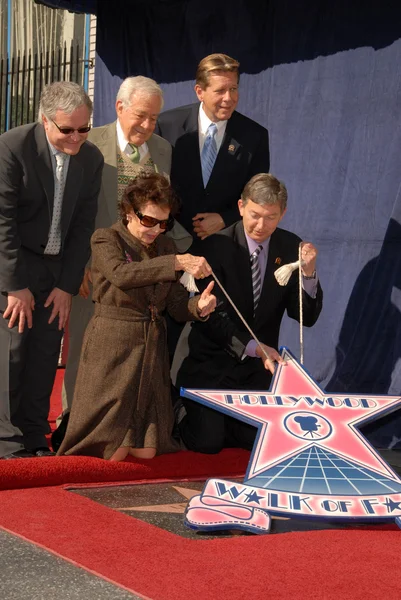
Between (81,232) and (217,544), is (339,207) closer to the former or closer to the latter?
(81,232)

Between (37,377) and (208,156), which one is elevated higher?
(208,156)

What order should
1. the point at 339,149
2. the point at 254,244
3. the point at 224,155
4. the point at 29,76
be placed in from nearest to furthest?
the point at 254,244 < the point at 224,155 < the point at 339,149 < the point at 29,76

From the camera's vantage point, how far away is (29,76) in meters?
10.3

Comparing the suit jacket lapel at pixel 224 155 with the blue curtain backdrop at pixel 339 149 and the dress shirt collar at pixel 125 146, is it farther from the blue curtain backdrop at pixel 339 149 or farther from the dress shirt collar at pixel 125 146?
the blue curtain backdrop at pixel 339 149

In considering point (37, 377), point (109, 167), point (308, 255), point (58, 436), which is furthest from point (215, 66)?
point (58, 436)

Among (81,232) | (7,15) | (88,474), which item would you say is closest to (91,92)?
(7,15)

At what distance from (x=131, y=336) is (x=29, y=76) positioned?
19.8 feet

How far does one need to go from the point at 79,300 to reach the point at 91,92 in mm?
3798

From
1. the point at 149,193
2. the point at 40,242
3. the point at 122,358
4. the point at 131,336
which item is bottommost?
the point at 122,358

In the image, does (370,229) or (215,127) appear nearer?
(215,127)

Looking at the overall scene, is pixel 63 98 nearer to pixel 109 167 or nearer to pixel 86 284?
pixel 109 167

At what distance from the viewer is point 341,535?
3.85 meters

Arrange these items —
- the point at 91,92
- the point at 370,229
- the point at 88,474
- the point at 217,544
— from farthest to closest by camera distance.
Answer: the point at 91,92 < the point at 370,229 < the point at 88,474 < the point at 217,544

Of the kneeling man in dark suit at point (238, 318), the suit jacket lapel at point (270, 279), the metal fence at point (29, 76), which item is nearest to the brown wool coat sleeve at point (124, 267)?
the kneeling man in dark suit at point (238, 318)
